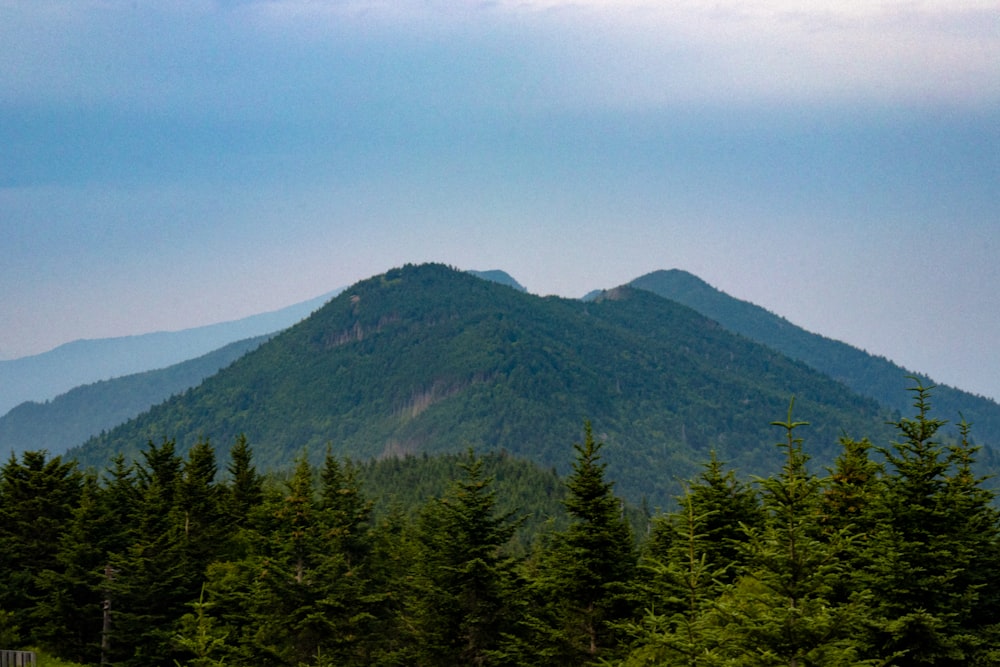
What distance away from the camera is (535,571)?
149ft

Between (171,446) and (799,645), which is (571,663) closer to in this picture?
(799,645)

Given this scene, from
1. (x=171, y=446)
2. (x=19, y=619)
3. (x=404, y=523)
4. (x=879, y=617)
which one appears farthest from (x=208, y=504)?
(x=879, y=617)

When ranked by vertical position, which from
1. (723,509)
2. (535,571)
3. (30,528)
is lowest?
(535,571)

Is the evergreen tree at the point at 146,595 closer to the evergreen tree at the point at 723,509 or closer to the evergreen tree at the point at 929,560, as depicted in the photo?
the evergreen tree at the point at 723,509

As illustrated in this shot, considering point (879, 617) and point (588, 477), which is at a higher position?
point (588, 477)

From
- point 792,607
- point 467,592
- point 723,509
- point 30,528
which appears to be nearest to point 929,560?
point 792,607

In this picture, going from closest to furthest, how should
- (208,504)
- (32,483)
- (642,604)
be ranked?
(642,604) → (32,483) → (208,504)

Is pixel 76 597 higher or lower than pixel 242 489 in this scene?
lower

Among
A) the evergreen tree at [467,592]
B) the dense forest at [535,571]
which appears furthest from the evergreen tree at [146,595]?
the evergreen tree at [467,592]

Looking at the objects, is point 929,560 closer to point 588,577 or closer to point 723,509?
point 588,577

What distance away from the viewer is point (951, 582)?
89.9 ft

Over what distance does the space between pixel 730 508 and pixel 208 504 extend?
34093 mm

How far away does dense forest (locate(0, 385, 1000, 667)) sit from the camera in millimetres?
19859

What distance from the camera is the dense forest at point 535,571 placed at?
19859mm
